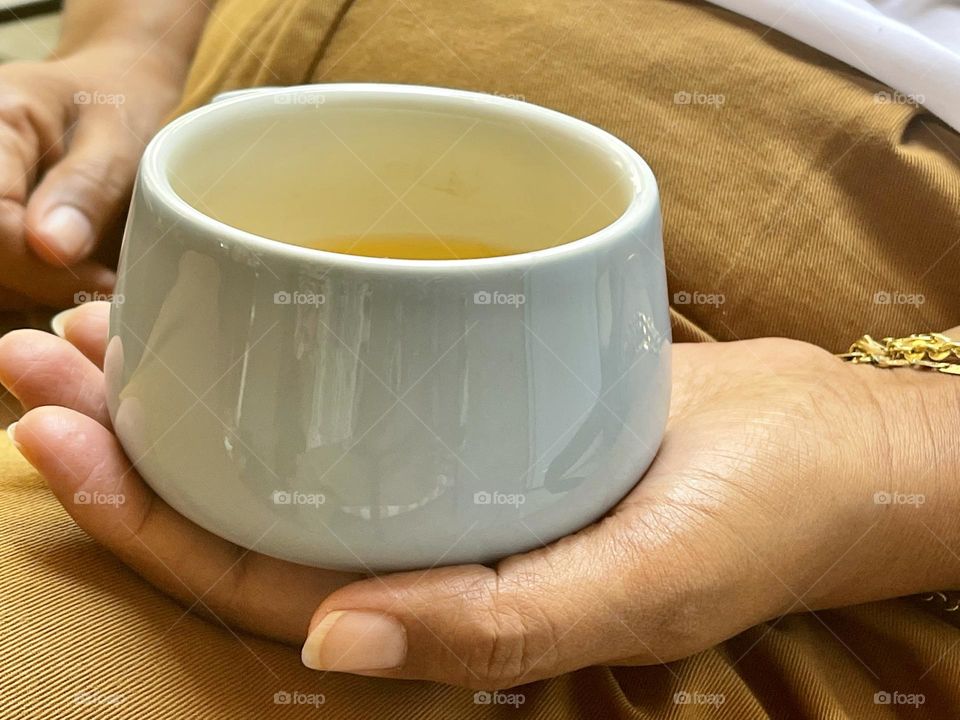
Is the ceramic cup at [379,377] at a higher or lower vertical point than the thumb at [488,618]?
higher

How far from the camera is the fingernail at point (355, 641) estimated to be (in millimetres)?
326

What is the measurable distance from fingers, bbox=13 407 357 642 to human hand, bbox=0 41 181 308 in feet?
1.01

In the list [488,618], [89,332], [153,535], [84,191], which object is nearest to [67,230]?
[84,191]

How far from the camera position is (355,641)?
33 centimetres

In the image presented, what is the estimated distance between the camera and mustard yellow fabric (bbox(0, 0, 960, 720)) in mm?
360

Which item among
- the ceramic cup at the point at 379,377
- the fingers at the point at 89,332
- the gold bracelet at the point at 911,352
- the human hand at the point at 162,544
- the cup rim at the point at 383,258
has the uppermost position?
the cup rim at the point at 383,258

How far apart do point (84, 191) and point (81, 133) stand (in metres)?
0.10

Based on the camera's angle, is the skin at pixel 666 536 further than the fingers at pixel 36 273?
No

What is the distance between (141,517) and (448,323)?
174 mm

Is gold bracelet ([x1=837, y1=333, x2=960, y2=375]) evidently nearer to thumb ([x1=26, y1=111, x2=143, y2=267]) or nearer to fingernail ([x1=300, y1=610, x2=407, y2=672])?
fingernail ([x1=300, y1=610, x2=407, y2=672])

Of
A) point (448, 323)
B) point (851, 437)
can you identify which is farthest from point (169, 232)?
point (851, 437)

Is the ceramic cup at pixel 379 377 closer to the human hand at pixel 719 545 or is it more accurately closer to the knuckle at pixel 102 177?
the human hand at pixel 719 545

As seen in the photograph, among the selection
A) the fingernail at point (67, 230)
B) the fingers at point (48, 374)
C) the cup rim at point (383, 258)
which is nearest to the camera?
the cup rim at point (383, 258)

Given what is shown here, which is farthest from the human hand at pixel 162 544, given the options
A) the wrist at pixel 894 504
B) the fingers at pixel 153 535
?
the wrist at pixel 894 504
